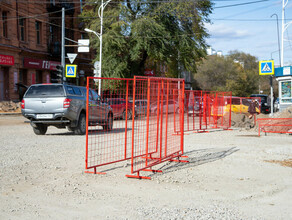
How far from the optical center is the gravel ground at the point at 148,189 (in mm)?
4980

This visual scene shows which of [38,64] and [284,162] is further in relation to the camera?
[38,64]

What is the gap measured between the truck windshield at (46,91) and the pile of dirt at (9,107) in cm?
1526

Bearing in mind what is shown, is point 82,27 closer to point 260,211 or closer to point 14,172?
point 14,172

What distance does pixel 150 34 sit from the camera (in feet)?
108

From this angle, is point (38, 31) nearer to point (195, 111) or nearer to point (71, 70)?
point (71, 70)

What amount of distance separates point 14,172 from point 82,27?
36.0 metres

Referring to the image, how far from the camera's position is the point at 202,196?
5820 millimetres

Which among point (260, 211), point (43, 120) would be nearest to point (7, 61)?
point (43, 120)

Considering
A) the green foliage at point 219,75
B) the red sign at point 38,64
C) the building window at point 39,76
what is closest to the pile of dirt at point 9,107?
the red sign at point 38,64

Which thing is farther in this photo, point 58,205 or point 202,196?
point 202,196

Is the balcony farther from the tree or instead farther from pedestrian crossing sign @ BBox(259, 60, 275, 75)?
pedestrian crossing sign @ BBox(259, 60, 275, 75)

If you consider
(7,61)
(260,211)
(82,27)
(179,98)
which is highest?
(82,27)

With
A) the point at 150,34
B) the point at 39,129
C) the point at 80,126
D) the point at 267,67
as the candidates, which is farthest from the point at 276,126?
the point at 150,34

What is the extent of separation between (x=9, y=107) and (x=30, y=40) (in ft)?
27.8
